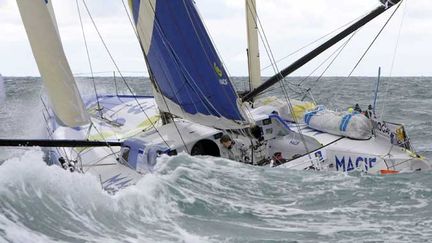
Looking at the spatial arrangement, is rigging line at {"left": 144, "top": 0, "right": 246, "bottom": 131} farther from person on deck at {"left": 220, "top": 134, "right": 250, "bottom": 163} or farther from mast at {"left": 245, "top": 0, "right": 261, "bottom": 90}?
mast at {"left": 245, "top": 0, "right": 261, "bottom": 90}

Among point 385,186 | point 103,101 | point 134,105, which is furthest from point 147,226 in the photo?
point 103,101

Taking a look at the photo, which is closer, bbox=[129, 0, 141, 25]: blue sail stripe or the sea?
the sea

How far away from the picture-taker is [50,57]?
8422 mm

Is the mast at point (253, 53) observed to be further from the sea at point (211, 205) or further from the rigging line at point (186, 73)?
the sea at point (211, 205)

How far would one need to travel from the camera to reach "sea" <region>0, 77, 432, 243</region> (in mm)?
6102

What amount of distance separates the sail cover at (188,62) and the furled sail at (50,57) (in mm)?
3090

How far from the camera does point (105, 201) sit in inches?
266

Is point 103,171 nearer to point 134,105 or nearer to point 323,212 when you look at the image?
point 323,212

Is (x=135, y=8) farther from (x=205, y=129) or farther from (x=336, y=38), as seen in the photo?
(x=336, y=38)

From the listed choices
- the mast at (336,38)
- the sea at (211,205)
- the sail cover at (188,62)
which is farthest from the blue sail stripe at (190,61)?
the sea at (211,205)

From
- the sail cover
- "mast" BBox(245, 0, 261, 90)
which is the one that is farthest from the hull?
"mast" BBox(245, 0, 261, 90)

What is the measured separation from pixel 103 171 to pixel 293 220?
4.63 m

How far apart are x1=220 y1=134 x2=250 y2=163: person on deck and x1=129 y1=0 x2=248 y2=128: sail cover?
1.25ft

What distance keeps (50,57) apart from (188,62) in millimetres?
3820
